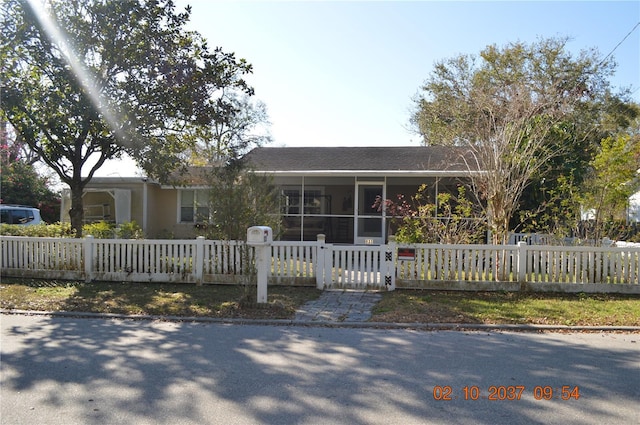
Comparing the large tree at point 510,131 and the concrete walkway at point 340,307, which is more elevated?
the large tree at point 510,131

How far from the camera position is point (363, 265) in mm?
9367

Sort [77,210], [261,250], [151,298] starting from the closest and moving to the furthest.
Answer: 1. [261,250]
2. [151,298]
3. [77,210]

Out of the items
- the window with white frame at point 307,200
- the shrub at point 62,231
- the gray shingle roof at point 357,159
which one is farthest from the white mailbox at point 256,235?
the window with white frame at point 307,200

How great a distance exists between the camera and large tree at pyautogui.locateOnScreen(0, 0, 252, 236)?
1040 centimetres

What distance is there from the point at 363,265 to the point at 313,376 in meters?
4.78

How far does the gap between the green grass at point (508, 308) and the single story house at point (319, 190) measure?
6.30 m

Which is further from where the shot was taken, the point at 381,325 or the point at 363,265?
the point at 363,265

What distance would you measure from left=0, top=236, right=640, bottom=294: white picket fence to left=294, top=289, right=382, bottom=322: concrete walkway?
1.28 feet

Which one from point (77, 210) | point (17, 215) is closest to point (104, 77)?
point (77, 210)

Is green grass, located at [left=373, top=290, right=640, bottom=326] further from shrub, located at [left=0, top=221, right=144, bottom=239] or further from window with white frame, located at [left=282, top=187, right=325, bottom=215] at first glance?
shrub, located at [left=0, top=221, right=144, bottom=239]

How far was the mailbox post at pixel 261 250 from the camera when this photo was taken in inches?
298

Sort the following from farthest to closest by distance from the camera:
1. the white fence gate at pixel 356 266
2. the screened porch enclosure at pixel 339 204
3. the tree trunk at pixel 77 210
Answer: the screened porch enclosure at pixel 339 204 < the tree trunk at pixel 77 210 < the white fence gate at pixel 356 266

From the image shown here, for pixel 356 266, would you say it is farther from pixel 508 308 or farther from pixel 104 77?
pixel 104 77

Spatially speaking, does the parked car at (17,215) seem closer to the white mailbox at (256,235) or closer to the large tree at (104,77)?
the large tree at (104,77)
